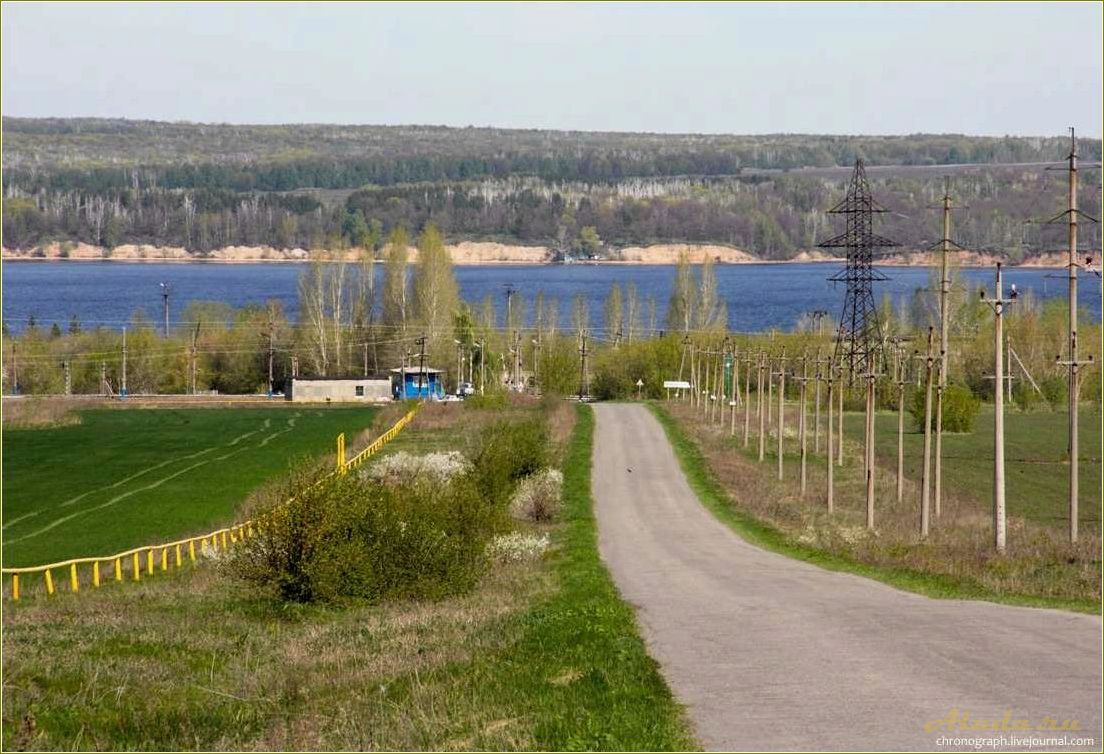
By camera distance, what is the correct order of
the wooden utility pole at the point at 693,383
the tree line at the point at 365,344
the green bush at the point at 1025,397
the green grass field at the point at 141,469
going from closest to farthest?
the green grass field at the point at 141,469, the wooden utility pole at the point at 693,383, the green bush at the point at 1025,397, the tree line at the point at 365,344

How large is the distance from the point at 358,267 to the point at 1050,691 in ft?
404

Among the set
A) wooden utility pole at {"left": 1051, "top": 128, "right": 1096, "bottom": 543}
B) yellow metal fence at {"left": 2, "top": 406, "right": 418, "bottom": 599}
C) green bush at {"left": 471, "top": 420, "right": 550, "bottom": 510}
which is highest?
wooden utility pole at {"left": 1051, "top": 128, "right": 1096, "bottom": 543}

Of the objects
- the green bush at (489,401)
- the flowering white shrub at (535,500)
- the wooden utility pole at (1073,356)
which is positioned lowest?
the flowering white shrub at (535,500)

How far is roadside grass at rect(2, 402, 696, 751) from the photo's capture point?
41.3 feet

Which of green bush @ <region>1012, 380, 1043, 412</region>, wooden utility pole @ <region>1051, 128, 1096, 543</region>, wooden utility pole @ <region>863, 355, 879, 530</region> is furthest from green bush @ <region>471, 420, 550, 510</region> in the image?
green bush @ <region>1012, 380, 1043, 412</region>

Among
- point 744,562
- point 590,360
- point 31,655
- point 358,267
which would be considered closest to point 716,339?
point 590,360

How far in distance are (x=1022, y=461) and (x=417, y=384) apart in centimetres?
5288

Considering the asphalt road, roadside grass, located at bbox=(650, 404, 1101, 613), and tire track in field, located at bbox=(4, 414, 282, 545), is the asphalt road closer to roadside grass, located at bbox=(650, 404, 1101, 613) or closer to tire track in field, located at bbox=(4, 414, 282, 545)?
roadside grass, located at bbox=(650, 404, 1101, 613)

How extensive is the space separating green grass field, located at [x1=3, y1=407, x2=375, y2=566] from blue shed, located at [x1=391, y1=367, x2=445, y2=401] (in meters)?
9.74

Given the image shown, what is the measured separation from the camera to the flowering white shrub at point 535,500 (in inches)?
1528

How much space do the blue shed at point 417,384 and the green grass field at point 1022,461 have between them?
2891 cm

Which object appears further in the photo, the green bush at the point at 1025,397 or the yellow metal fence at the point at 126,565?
the green bush at the point at 1025,397

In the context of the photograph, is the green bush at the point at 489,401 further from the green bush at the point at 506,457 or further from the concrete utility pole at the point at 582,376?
the green bush at the point at 506,457

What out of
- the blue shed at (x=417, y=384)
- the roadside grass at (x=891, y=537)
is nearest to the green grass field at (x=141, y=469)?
the blue shed at (x=417, y=384)
